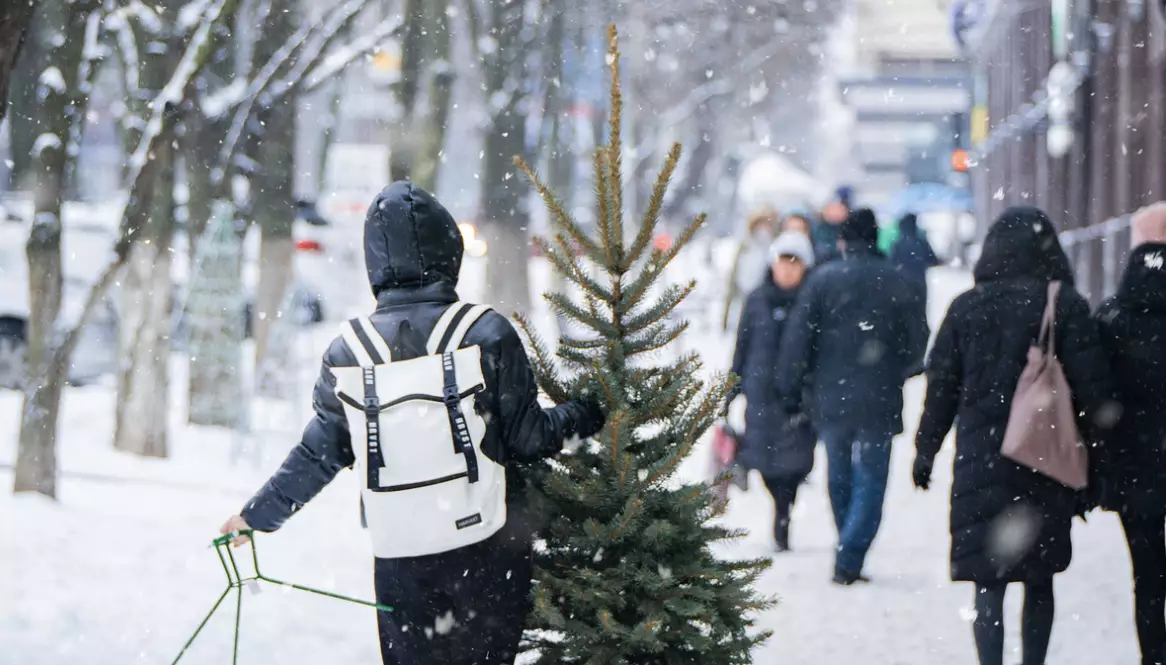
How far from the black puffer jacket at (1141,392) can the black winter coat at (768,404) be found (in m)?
2.83

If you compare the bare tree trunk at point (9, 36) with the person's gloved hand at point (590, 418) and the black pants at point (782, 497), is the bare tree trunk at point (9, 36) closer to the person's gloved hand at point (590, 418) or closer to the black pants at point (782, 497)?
the person's gloved hand at point (590, 418)

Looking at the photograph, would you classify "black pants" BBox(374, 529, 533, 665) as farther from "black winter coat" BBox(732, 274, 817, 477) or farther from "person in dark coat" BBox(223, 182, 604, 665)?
"black winter coat" BBox(732, 274, 817, 477)

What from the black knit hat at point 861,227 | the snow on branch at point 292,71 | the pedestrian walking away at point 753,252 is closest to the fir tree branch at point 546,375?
the black knit hat at point 861,227

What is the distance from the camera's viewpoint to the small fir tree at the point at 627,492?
4.15 metres

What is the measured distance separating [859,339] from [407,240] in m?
4.38

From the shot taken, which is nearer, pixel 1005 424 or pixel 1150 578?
pixel 1005 424

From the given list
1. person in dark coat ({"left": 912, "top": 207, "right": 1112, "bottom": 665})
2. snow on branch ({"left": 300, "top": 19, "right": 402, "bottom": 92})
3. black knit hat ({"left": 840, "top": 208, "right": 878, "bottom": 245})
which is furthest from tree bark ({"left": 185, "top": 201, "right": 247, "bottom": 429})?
person in dark coat ({"left": 912, "top": 207, "right": 1112, "bottom": 665})

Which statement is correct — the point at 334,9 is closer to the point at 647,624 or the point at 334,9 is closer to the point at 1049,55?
the point at 647,624

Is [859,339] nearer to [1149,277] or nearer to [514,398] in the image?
[1149,277]

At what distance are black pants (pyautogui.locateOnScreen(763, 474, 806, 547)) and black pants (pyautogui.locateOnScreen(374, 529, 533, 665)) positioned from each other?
15.4 ft

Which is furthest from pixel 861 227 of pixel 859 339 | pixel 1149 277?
pixel 1149 277

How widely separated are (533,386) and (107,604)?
12.3 feet

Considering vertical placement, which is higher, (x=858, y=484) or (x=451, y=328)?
(x=451, y=328)

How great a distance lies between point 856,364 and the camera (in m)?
7.93
